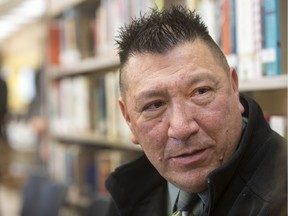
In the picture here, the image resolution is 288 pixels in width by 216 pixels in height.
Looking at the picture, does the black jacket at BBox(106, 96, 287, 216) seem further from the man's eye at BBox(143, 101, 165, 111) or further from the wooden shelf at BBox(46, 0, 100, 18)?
the wooden shelf at BBox(46, 0, 100, 18)

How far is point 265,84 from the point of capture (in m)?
1.20

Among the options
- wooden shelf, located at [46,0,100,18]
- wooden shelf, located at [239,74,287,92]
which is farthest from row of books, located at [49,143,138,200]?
wooden shelf, located at [239,74,287,92]

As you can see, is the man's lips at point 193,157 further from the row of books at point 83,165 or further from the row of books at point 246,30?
the row of books at point 83,165

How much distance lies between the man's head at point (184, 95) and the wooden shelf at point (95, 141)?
113 centimetres

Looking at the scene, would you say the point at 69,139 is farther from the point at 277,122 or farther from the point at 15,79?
the point at 15,79

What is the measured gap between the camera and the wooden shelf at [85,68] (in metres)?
2.13

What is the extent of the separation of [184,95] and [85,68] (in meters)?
1.71

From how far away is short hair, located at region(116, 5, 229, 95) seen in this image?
787mm

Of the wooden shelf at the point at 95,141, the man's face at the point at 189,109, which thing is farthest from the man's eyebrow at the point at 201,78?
the wooden shelf at the point at 95,141

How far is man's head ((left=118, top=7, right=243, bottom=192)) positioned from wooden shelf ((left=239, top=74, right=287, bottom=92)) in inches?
13.4

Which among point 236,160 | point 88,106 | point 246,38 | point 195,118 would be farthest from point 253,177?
point 88,106

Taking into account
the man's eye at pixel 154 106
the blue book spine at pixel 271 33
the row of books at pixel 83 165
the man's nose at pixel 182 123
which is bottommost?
the row of books at pixel 83 165

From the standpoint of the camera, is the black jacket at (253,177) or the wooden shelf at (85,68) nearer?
the black jacket at (253,177)

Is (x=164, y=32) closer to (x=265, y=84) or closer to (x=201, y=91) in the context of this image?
(x=201, y=91)
